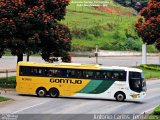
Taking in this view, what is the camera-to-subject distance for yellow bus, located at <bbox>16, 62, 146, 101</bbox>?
3634cm

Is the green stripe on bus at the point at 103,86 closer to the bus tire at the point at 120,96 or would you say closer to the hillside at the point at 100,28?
the bus tire at the point at 120,96

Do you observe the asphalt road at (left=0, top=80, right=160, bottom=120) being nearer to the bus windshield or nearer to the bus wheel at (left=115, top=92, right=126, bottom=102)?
the bus wheel at (left=115, top=92, right=126, bottom=102)

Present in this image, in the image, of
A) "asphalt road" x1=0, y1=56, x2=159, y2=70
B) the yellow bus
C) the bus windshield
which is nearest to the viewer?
the bus windshield

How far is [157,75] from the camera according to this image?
55656mm

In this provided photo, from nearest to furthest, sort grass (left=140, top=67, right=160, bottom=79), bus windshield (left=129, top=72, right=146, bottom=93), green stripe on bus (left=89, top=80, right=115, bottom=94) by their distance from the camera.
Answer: bus windshield (left=129, top=72, right=146, bottom=93)
green stripe on bus (left=89, top=80, right=115, bottom=94)
grass (left=140, top=67, right=160, bottom=79)

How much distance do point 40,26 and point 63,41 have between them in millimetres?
2521

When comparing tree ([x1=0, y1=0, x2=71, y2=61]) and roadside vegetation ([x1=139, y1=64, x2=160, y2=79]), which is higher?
tree ([x1=0, y1=0, x2=71, y2=61])

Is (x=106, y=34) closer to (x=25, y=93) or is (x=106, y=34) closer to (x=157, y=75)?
(x=157, y=75)

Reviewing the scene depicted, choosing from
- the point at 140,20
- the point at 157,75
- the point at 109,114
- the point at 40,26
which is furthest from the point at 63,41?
the point at 140,20

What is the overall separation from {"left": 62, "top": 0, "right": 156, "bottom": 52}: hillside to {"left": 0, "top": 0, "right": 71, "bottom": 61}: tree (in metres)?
33.1

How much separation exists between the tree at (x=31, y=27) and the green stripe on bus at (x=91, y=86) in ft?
18.5

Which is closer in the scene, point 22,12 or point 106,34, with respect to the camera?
point 22,12

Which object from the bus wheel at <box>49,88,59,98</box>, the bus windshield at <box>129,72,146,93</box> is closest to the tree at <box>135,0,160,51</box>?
the bus windshield at <box>129,72,146,93</box>

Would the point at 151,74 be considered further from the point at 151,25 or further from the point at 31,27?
the point at 31,27
